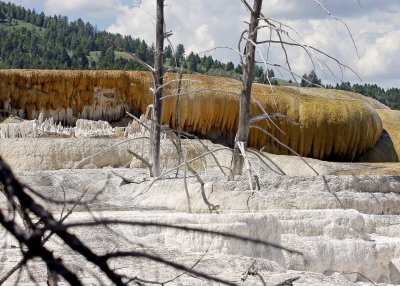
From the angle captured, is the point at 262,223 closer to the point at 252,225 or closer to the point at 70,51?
the point at 252,225

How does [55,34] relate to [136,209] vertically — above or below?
above

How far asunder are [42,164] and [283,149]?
391 inches

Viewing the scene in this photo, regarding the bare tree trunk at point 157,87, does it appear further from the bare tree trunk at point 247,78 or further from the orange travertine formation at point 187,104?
the orange travertine formation at point 187,104

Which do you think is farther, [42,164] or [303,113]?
[303,113]

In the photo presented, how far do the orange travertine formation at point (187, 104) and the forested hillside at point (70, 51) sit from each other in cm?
1755

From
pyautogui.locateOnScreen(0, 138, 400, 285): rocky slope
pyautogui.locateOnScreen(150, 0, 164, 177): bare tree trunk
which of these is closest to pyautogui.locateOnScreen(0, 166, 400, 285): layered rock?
pyautogui.locateOnScreen(0, 138, 400, 285): rocky slope

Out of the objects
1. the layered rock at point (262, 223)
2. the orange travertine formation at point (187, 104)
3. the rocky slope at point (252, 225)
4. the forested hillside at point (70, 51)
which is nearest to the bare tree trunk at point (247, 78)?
the rocky slope at point (252, 225)

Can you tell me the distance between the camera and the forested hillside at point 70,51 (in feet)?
221

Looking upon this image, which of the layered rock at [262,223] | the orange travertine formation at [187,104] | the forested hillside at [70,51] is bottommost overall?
the layered rock at [262,223]

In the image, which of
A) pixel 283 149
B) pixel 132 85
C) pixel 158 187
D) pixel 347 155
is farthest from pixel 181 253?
pixel 347 155

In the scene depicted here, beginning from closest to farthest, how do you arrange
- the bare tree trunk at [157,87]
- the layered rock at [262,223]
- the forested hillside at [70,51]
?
the layered rock at [262,223]
the bare tree trunk at [157,87]
the forested hillside at [70,51]

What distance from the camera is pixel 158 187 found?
15.3 meters

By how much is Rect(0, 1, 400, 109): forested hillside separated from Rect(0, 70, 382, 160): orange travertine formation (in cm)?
1755

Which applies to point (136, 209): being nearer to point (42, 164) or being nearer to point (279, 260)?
point (279, 260)
